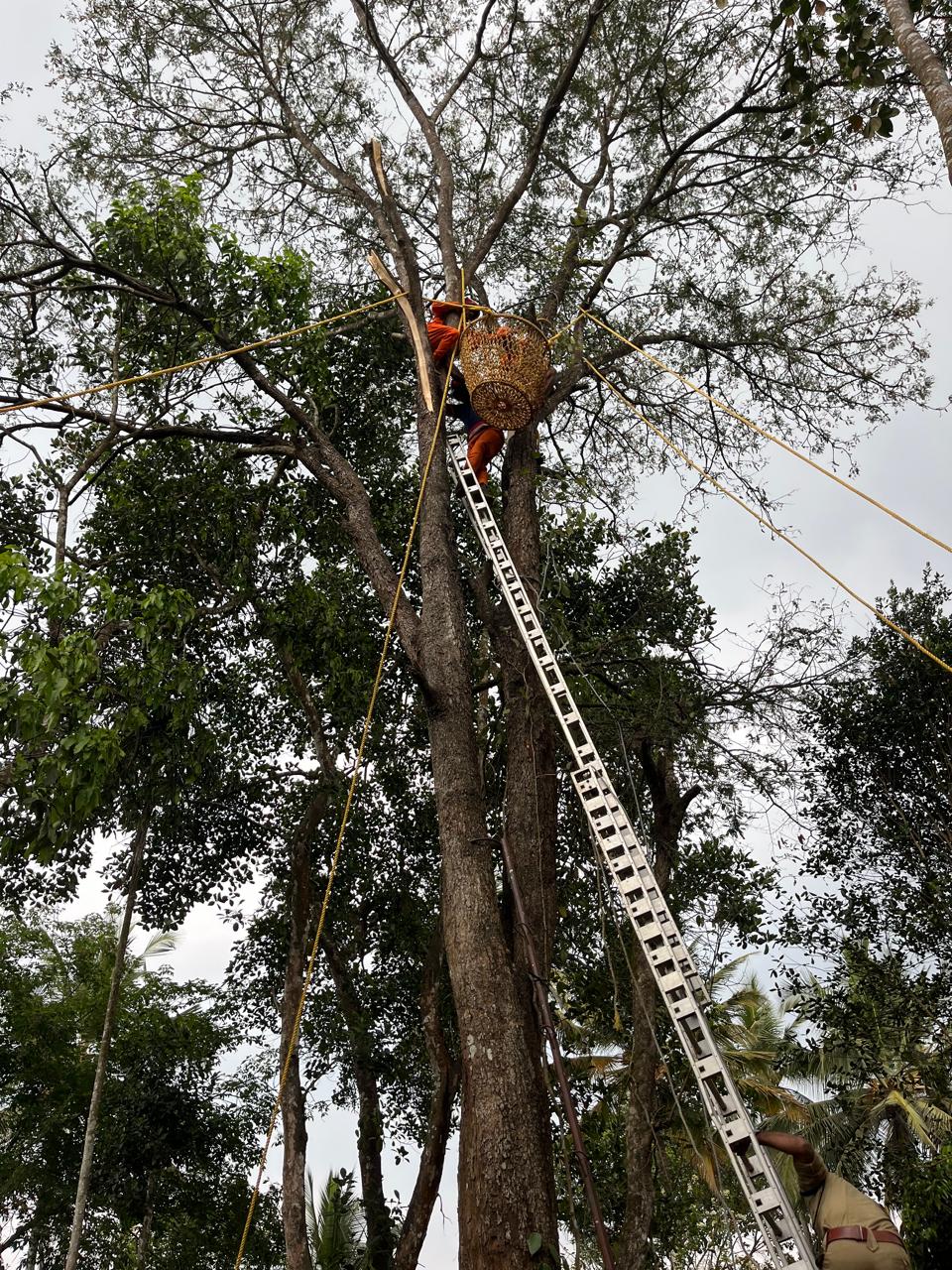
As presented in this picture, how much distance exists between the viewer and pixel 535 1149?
3717 mm

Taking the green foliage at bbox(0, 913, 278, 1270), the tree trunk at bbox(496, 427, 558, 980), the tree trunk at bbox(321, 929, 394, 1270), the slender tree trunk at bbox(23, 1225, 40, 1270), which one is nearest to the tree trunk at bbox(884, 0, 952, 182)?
the tree trunk at bbox(496, 427, 558, 980)

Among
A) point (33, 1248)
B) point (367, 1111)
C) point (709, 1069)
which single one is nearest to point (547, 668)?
point (709, 1069)

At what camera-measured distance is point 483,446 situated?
6477mm

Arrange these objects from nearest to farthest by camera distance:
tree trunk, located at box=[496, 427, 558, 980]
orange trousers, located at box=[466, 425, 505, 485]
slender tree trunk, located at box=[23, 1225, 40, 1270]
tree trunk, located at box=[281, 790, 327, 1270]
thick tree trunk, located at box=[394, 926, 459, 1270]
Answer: tree trunk, located at box=[496, 427, 558, 980]
orange trousers, located at box=[466, 425, 505, 485]
thick tree trunk, located at box=[394, 926, 459, 1270]
tree trunk, located at box=[281, 790, 327, 1270]
slender tree trunk, located at box=[23, 1225, 40, 1270]

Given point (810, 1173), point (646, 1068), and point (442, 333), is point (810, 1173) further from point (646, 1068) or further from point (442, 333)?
point (442, 333)

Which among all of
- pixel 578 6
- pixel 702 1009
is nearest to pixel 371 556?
pixel 702 1009

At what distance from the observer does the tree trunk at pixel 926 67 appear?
3713 mm

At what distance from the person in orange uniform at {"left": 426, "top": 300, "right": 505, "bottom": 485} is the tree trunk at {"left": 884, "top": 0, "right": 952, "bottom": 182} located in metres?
2.91

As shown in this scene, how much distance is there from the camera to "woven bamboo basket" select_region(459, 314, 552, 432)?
5.64 metres

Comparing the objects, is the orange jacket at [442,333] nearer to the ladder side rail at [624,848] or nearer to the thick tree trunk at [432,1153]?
the ladder side rail at [624,848]

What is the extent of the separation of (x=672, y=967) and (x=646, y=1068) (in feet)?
6.79

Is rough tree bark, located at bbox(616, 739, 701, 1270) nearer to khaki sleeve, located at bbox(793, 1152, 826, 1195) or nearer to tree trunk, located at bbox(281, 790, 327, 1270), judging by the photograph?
khaki sleeve, located at bbox(793, 1152, 826, 1195)

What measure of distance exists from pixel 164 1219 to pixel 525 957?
10.0 m

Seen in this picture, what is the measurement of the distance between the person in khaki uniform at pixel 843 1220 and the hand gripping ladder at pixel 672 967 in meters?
0.14
